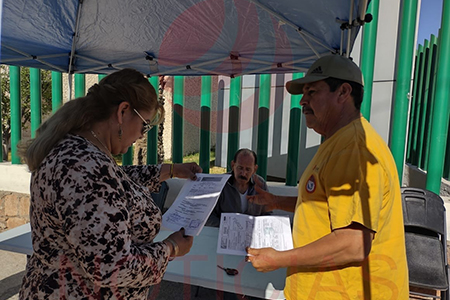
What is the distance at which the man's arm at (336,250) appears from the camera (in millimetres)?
1047

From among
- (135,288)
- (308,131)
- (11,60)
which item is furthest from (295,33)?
(308,131)

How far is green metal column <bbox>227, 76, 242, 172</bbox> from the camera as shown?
4.66 meters

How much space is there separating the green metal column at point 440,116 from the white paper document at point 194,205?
2999mm

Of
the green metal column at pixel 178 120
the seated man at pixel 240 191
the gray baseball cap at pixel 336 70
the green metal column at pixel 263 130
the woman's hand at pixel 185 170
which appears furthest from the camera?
the green metal column at pixel 178 120

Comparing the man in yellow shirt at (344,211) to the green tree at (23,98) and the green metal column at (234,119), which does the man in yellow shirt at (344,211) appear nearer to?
the green metal column at (234,119)

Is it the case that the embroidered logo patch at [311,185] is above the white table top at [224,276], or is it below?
above

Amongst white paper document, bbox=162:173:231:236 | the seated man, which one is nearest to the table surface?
white paper document, bbox=162:173:231:236

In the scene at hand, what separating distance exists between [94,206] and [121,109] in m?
0.36

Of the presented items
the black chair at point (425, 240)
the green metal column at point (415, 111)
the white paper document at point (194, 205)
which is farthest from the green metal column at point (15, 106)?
the green metal column at point (415, 111)

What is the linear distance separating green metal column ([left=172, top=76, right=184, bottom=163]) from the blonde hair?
3.80m

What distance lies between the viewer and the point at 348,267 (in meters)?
1.13

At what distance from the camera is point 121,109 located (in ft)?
3.47

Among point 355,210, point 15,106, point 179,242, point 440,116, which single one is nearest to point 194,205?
point 179,242

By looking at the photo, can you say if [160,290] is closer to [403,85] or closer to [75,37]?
[75,37]
